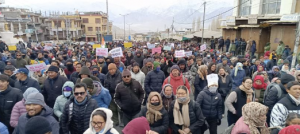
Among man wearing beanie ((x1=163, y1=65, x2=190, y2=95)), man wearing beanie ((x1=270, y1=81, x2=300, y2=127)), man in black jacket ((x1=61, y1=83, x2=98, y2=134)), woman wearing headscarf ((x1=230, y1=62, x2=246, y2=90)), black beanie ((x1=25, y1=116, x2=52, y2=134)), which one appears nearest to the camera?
black beanie ((x1=25, y1=116, x2=52, y2=134))

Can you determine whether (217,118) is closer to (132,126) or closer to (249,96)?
(249,96)

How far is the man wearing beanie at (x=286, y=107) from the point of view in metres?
3.08

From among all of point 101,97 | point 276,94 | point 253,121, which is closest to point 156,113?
point 101,97

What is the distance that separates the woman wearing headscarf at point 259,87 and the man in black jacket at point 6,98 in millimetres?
4843

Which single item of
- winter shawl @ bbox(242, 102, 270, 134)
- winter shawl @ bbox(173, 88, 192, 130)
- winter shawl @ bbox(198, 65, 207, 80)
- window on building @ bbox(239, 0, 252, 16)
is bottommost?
winter shawl @ bbox(173, 88, 192, 130)

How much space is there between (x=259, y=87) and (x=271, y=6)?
15.8 metres

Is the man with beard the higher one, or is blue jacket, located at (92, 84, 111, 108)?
the man with beard

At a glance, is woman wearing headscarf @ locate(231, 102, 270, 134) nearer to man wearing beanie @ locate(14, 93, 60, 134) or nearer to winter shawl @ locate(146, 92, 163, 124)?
winter shawl @ locate(146, 92, 163, 124)

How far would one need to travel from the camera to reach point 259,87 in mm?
4574

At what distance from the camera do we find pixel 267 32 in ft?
58.5

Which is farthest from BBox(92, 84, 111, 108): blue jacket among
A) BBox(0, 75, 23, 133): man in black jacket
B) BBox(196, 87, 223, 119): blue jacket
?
BBox(196, 87, 223, 119): blue jacket

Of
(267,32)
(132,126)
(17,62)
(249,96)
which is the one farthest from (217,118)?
(267,32)

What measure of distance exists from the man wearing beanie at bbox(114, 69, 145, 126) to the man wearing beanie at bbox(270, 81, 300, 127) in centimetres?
257

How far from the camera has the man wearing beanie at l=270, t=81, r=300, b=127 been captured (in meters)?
3.08
